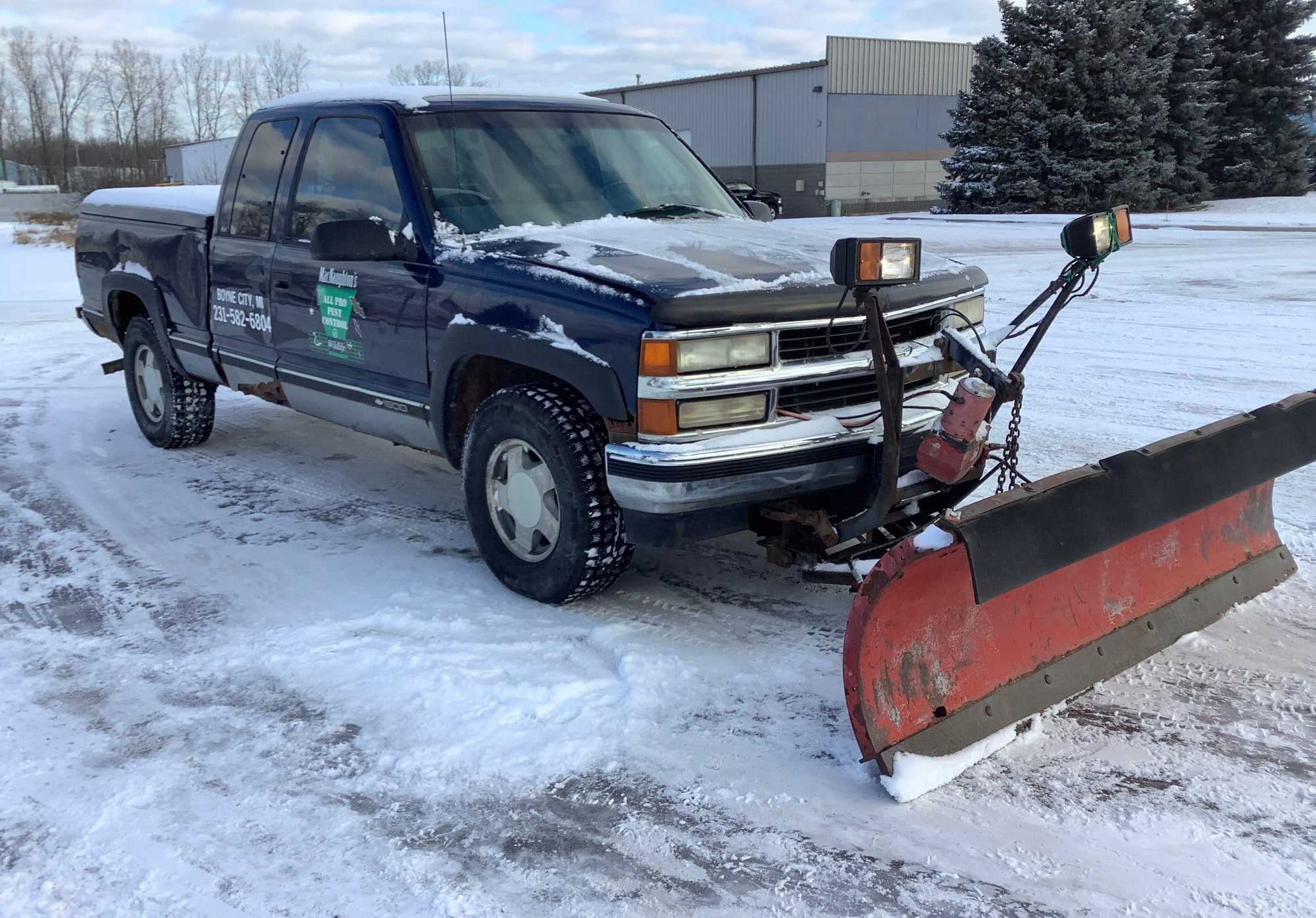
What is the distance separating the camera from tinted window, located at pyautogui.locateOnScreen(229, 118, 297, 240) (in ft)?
17.2

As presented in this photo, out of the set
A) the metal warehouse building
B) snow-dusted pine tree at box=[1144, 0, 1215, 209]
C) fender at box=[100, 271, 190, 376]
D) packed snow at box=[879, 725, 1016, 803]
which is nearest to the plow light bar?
packed snow at box=[879, 725, 1016, 803]

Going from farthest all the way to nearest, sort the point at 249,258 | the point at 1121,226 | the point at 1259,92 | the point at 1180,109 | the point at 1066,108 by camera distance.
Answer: the point at 1259,92 < the point at 1180,109 < the point at 1066,108 < the point at 249,258 < the point at 1121,226

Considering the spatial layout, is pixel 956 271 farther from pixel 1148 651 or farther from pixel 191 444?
pixel 191 444

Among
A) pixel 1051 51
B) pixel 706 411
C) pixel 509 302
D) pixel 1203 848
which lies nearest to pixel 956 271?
pixel 706 411

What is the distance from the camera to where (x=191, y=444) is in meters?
6.67

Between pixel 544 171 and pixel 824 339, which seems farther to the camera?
pixel 544 171

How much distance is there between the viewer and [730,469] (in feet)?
11.2

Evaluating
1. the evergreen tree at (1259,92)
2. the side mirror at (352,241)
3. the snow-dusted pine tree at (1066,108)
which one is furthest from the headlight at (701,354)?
the evergreen tree at (1259,92)

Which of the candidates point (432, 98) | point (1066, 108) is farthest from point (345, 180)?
point (1066, 108)

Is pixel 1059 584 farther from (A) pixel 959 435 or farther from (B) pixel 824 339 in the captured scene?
(B) pixel 824 339

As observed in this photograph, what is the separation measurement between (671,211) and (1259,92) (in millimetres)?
33875

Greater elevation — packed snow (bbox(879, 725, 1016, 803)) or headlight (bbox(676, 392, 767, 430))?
headlight (bbox(676, 392, 767, 430))

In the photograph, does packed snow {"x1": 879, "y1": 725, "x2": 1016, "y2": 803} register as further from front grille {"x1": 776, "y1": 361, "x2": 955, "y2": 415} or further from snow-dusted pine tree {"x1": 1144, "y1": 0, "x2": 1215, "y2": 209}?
snow-dusted pine tree {"x1": 1144, "y1": 0, "x2": 1215, "y2": 209}

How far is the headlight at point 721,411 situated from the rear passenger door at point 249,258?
2703mm
